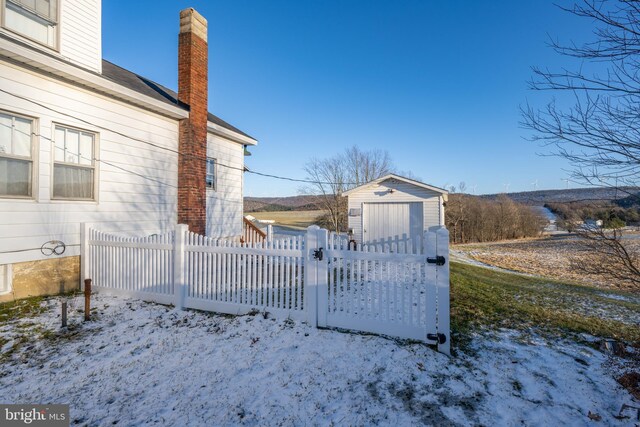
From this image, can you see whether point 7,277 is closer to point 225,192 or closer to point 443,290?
point 225,192

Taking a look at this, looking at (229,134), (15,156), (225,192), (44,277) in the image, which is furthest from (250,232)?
(15,156)

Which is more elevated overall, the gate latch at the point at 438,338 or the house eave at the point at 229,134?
the house eave at the point at 229,134

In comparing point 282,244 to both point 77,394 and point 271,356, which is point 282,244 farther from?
point 77,394


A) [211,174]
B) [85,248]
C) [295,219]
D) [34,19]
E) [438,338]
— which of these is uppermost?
[34,19]

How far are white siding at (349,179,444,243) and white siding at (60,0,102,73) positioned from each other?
9.89 m

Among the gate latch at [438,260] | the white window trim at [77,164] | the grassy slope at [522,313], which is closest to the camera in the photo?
the gate latch at [438,260]

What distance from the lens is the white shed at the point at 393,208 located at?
12.6 meters

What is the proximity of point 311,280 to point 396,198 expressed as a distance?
31.1ft

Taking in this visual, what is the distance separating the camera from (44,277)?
18.9 feet

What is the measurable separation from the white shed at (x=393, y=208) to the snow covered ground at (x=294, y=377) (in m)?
8.51

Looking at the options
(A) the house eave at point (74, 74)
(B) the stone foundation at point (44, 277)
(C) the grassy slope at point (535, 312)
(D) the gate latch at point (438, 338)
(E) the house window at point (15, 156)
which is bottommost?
(C) the grassy slope at point (535, 312)

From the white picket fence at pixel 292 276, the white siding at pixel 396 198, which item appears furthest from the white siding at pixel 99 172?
the white siding at pixel 396 198

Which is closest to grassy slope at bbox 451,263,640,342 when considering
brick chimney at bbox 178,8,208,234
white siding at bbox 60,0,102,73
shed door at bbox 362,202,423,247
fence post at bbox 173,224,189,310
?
fence post at bbox 173,224,189,310

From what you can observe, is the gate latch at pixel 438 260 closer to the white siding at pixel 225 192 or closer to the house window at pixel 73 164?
the house window at pixel 73 164
